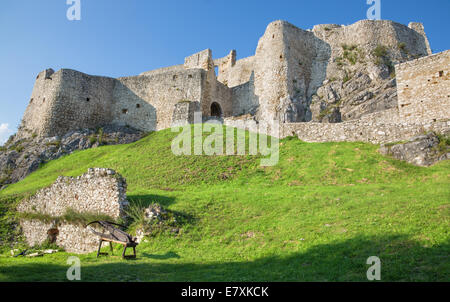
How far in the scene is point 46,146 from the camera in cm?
3022

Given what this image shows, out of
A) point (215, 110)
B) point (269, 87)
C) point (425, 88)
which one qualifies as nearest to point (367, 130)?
point (425, 88)

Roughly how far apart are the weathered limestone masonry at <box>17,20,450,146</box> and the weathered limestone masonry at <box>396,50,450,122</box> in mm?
6735

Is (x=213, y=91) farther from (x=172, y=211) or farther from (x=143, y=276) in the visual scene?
(x=143, y=276)

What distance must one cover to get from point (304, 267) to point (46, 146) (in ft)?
97.8

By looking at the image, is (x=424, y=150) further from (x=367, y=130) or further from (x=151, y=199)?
(x=151, y=199)

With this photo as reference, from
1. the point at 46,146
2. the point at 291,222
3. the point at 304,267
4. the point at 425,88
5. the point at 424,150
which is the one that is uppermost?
the point at 425,88

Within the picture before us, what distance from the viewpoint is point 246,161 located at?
19.8 m

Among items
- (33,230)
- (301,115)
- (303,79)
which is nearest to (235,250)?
(33,230)

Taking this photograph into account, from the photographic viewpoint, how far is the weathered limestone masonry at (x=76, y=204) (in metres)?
12.6

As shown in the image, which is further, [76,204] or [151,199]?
[151,199]

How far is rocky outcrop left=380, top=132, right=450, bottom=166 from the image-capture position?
1518 centimetres

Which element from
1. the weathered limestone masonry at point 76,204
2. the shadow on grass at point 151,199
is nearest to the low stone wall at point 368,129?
the shadow on grass at point 151,199

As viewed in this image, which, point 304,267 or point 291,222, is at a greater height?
point 291,222
